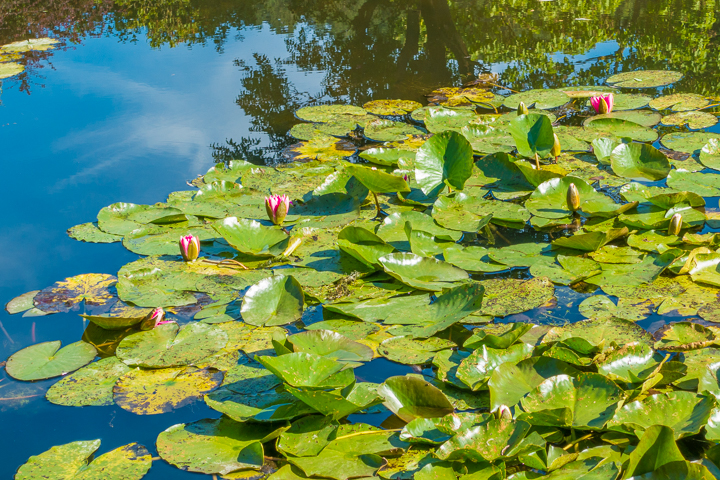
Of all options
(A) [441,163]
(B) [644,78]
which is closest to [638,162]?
(A) [441,163]

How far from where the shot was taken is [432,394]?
4.97 ft

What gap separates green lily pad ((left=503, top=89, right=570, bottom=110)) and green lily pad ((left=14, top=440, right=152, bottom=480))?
3375 millimetres

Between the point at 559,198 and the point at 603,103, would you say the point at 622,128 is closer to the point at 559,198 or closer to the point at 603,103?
the point at 603,103

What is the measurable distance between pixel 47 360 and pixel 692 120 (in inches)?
149

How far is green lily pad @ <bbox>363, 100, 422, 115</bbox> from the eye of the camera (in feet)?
13.3

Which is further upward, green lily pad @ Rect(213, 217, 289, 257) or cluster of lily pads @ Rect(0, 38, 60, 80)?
cluster of lily pads @ Rect(0, 38, 60, 80)

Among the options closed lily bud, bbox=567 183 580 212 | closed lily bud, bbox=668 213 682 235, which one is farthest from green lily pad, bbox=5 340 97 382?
closed lily bud, bbox=668 213 682 235

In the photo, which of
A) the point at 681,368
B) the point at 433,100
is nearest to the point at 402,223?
the point at 681,368

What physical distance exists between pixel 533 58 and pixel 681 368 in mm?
4257

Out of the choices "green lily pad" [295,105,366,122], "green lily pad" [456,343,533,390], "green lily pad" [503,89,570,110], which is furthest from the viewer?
"green lily pad" [295,105,366,122]

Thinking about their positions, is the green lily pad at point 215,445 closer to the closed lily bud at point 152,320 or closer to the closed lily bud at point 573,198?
the closed lily bud at point 152,320

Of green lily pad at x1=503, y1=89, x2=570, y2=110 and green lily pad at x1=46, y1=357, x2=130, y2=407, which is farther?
green lily pad at x1=503, y1=89, x2=570, y2=110

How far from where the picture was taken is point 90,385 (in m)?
1.76

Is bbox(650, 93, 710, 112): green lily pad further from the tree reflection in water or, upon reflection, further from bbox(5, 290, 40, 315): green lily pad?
bbox(5, 290, 40, 315): green lily pad
